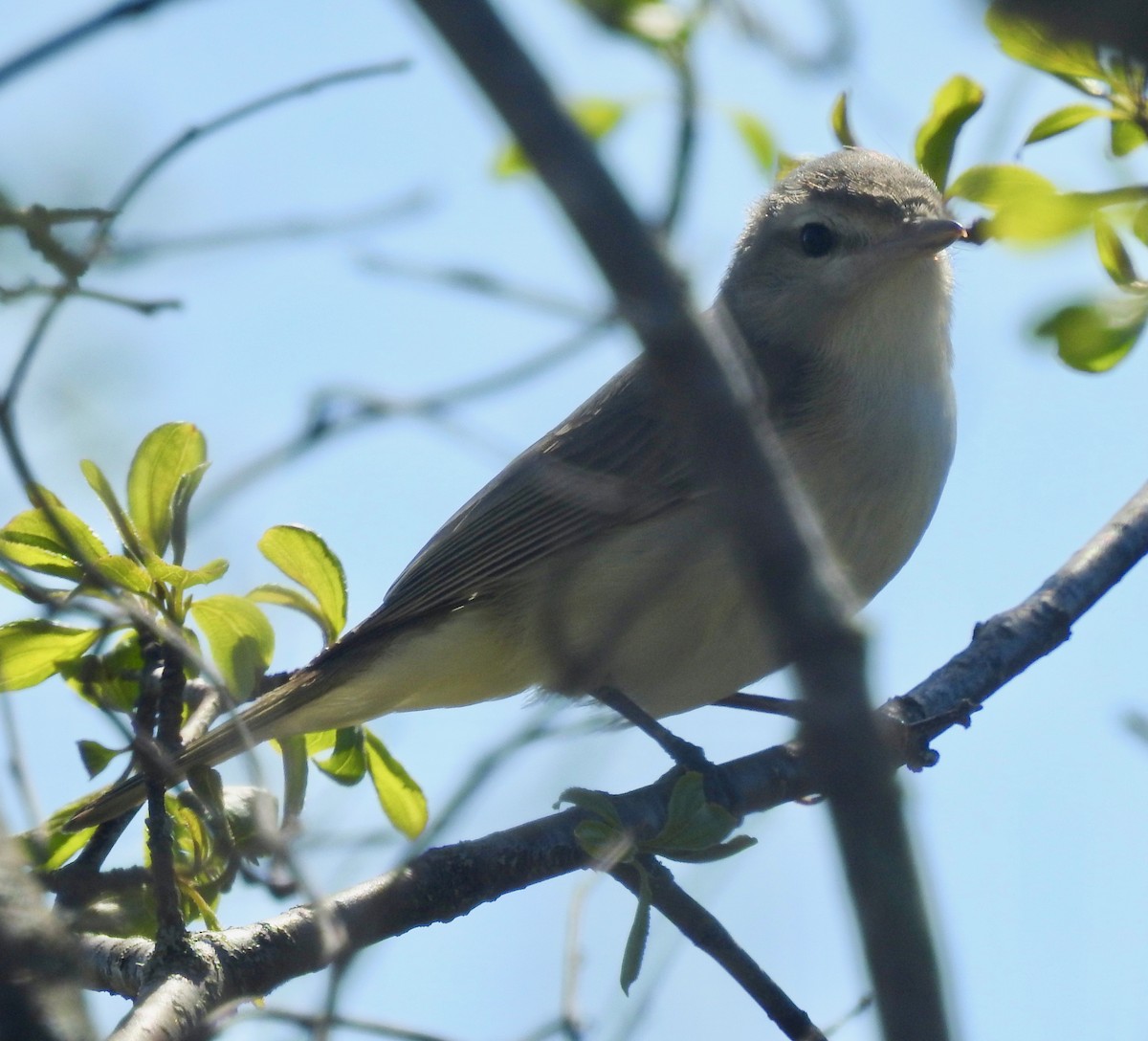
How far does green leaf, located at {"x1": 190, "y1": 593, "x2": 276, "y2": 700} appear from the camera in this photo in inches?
137

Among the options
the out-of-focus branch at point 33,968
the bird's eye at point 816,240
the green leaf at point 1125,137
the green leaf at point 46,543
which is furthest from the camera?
the bird's eye at point 816,240

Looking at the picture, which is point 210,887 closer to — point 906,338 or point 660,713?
point 660,713

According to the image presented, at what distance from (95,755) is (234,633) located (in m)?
0.57

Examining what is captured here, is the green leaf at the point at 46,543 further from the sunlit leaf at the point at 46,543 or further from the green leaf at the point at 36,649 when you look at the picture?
the green leaf at the point at 36,649

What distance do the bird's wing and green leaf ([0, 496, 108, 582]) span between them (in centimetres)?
150

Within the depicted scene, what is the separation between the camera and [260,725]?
462cm

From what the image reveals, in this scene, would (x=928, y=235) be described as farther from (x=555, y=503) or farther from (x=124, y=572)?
(x=124, y=572)

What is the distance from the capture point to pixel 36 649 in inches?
137

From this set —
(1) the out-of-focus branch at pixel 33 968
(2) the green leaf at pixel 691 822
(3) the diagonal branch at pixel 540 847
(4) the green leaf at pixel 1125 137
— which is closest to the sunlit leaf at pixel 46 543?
(3) the diagonal branch at pixel 540 847

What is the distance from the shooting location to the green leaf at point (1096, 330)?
2598 mm

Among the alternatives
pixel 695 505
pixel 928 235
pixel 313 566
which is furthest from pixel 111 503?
pixel 928 235

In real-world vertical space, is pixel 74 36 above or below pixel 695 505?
below

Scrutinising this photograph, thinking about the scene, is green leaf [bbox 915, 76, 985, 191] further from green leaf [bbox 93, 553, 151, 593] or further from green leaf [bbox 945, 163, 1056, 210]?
green leaf [bbox 93, 553, 151, 593]

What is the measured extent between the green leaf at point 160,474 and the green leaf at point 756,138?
61.8 inches
